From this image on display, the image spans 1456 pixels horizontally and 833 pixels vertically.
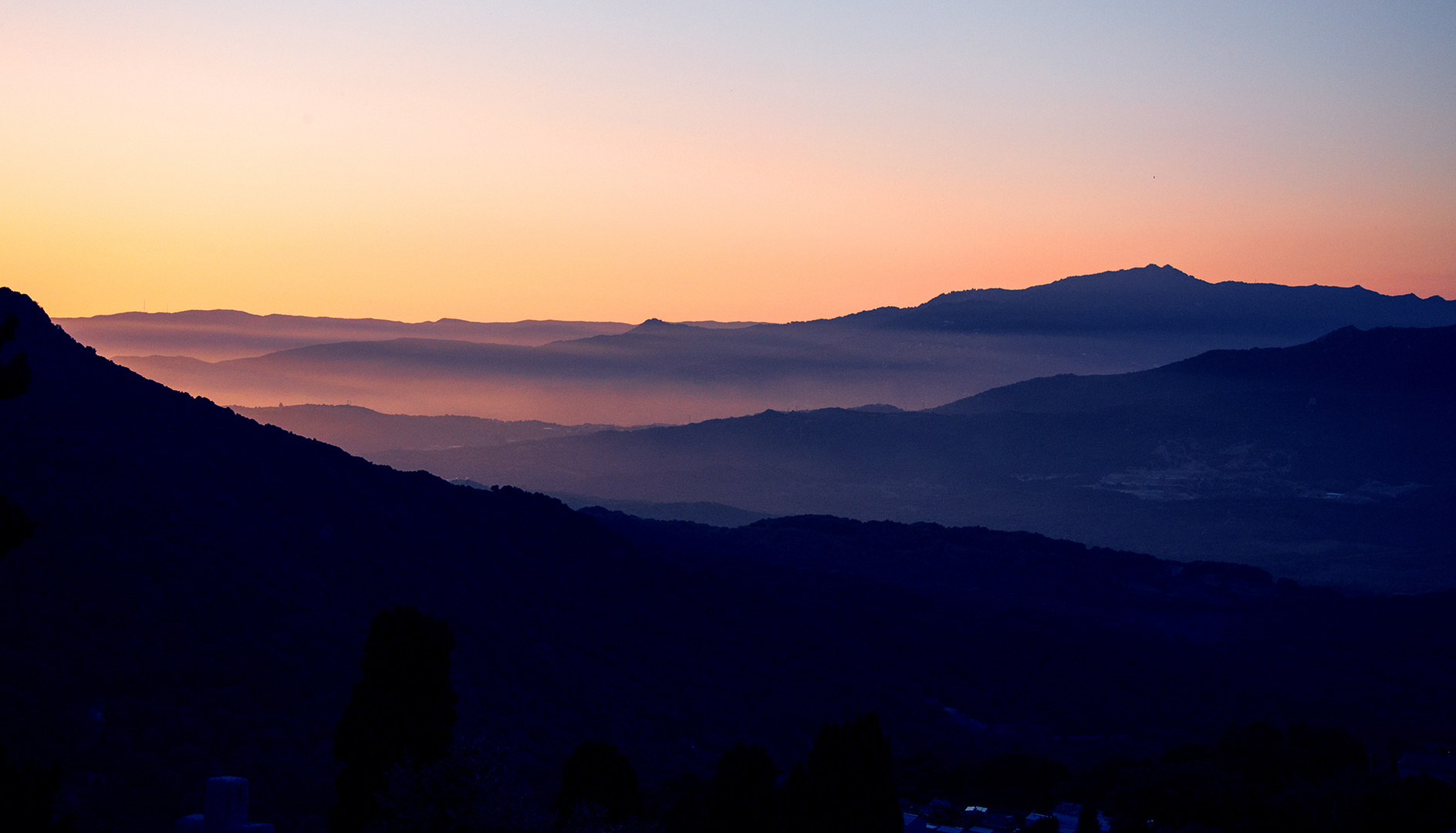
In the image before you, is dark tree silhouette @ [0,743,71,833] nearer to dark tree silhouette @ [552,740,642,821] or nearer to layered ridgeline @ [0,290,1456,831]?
dark tree silhouette @ [552,740,642,821]

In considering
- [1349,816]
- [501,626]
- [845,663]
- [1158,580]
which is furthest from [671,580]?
[1158,580]

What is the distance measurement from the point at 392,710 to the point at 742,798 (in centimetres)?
831

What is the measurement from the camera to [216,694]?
54.1 m

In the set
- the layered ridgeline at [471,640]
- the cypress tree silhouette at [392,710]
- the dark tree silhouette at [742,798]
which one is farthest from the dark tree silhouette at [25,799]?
the layered ridgeline at [471,640]

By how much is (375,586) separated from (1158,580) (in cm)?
10504

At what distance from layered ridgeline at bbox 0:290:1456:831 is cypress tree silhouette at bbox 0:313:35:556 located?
21928mm

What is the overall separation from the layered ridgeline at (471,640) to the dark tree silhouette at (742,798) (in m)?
19.1

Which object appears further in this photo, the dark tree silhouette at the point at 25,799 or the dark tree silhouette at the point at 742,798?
the dark tree silhouette at the point at 742,798

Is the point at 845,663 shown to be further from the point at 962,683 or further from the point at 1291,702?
the point at 1291,702

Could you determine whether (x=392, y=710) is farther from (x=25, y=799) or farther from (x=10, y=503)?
(x=25, y=799)

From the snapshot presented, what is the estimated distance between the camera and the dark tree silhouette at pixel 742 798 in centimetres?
3072

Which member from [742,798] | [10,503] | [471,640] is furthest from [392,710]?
[471,640]

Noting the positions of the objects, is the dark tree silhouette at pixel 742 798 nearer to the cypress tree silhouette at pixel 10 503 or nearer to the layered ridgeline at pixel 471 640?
the cypress tree silhouette at pixel 10 503

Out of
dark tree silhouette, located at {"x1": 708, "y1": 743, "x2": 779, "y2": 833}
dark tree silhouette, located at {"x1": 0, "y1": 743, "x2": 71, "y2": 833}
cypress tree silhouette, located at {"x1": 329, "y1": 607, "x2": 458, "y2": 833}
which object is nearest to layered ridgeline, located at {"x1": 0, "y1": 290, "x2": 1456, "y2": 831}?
dark tree silhouette, located at {"x1": 708, "y1": 743, "x2": 779, "y2": 833}
